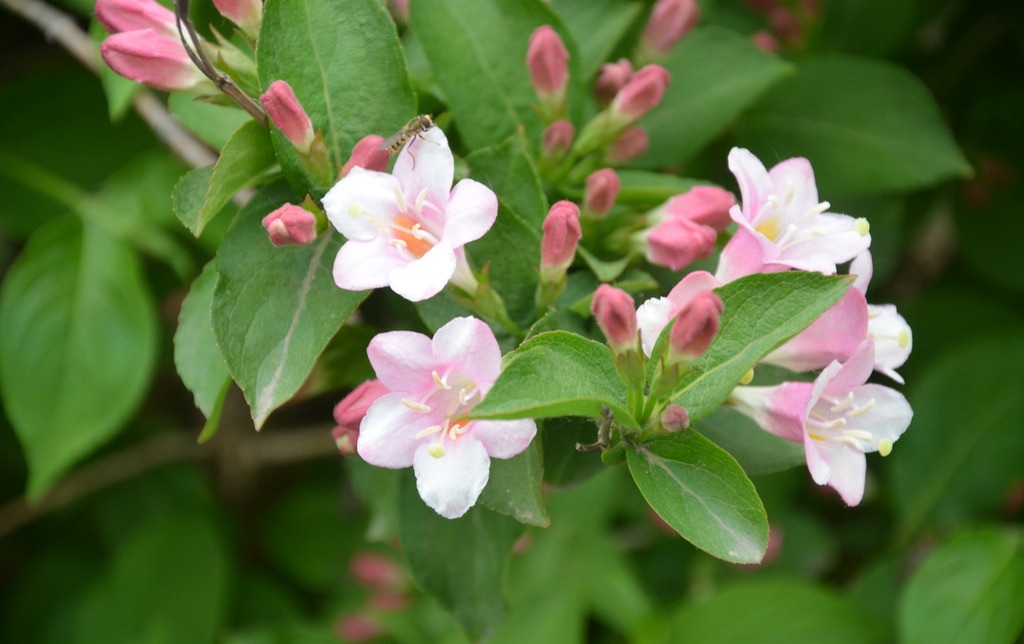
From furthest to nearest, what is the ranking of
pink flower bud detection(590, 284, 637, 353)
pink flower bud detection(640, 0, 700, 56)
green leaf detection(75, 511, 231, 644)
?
green leaf detection(75, 511, 231, 644), pink flower bud detection(640, 0, 700, 56), pink flower bud detection(590, 284, 637, 353)

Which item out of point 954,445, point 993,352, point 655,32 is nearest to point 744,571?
point 954,445

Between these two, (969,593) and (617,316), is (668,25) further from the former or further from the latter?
(969,593)

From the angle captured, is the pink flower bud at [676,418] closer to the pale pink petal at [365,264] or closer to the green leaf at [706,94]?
the pale pink petal at [365,264]

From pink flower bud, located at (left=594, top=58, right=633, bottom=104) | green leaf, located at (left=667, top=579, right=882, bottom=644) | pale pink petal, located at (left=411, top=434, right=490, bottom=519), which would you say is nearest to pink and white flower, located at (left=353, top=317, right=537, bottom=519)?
pale pink petal, located at (left=411, top=434, right=490, bottom=519)

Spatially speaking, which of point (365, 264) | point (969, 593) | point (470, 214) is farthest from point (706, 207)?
point (969, 593)

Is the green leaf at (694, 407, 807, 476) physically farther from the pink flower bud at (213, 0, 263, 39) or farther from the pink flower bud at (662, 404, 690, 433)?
the pink flower bud at (213, 0, 263, 39)

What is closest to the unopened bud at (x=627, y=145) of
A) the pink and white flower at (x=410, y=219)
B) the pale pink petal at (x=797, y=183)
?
the pale pink petal at (x=797, y=183)
